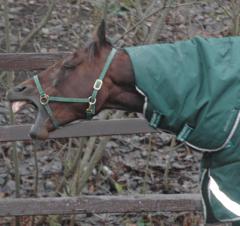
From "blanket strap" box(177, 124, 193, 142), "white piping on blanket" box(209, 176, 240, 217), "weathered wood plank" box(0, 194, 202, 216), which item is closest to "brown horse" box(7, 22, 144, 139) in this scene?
"blanket strap" box(177, 124, 193, 142)

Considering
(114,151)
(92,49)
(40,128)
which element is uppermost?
(92,49)

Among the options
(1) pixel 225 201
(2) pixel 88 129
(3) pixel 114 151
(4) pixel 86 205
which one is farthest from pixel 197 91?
(3) pixel 114 151

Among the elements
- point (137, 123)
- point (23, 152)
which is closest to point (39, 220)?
point (23, 152)

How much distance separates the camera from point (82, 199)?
5.18 metres

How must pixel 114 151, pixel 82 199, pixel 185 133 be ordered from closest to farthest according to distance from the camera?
pixel 185 133 < pixel 82 199 < pixel 114 151

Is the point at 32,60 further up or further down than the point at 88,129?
further up

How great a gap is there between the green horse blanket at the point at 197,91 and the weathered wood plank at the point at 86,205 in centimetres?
147

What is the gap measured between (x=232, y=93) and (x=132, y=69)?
1.64 ft

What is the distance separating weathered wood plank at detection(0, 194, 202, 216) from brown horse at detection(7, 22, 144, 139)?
146 cm

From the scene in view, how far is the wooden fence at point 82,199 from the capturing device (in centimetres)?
505

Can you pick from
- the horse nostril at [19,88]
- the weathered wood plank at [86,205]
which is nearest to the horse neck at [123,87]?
the horse nostril at [19,88]

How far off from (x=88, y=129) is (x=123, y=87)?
1350 millimetres

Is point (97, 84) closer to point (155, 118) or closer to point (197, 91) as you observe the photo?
point (155, 118)

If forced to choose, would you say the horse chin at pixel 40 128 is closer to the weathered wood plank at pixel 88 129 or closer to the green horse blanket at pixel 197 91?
the green horse blanket at pixel 197 91
